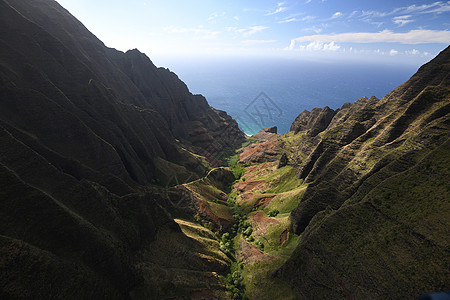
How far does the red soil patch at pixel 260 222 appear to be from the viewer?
69812 mm

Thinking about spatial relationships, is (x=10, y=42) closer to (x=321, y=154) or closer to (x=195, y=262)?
(x=195, y=262)

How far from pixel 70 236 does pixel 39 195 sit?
292 inches

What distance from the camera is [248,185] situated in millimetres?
105750

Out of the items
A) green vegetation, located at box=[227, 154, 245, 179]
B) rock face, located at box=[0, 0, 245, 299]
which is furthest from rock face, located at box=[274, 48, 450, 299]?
green vegetation, located at box=[227, 154, 245, 179]

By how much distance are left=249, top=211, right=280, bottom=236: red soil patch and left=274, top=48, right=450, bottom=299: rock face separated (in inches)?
428

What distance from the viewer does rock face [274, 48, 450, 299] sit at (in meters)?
30.3

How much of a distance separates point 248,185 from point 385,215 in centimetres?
7106

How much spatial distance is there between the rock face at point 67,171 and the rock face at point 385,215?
33.9 metres

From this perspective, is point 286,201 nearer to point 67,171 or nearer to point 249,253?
point 249,253

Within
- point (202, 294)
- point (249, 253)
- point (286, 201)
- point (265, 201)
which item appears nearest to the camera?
point (202, 294)

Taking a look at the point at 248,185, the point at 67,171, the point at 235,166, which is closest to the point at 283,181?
the point at 248,185

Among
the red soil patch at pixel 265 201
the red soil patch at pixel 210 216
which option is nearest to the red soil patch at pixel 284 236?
the red soil patch at pixel 210 216

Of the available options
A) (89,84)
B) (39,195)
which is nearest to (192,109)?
(89,84)

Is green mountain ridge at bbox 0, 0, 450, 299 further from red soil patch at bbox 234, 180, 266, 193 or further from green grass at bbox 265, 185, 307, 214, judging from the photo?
red soil patch at bbox 234, 180, 266, 193
